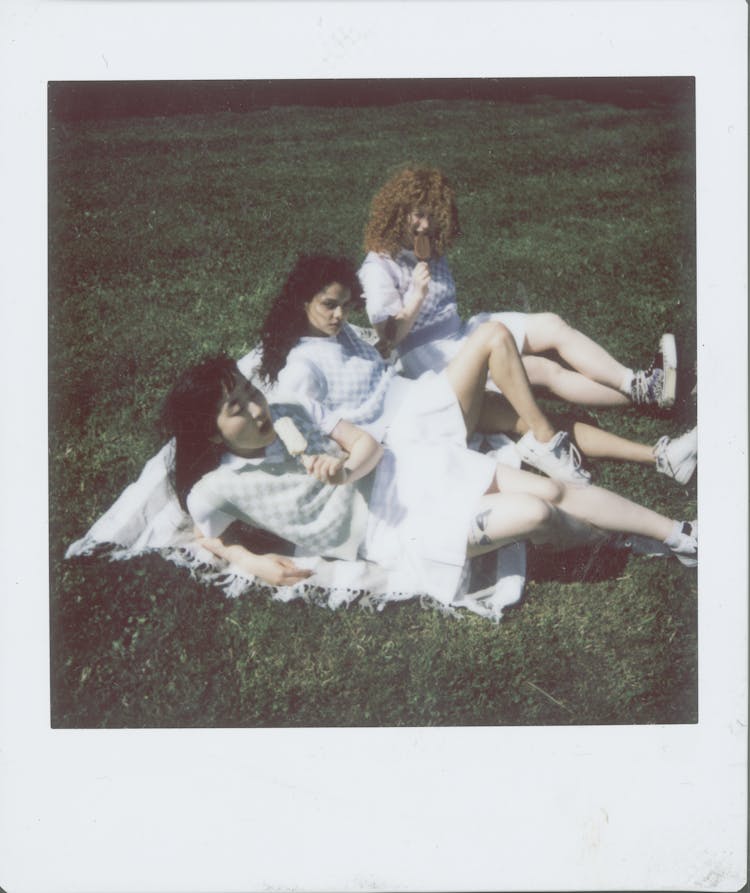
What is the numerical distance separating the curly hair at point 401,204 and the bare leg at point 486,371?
0.98ft

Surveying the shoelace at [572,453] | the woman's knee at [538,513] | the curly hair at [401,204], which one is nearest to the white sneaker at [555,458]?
the shoelace at [572,453]

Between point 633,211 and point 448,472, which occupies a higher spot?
point 633,211

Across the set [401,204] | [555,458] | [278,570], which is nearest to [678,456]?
[555,458]

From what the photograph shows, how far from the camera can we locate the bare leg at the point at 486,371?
236cm

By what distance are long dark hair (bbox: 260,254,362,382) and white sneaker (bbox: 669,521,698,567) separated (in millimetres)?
1002

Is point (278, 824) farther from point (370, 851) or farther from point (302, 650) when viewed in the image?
point (302, 650)

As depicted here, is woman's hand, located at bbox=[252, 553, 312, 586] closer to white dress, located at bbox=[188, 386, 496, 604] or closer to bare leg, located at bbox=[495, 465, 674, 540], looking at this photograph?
white dress, located at bbox=[188, 386, 496, 604]

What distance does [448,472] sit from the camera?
2.34m

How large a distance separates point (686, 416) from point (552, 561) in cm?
50

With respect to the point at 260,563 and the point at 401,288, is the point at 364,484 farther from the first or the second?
the point at 401,288

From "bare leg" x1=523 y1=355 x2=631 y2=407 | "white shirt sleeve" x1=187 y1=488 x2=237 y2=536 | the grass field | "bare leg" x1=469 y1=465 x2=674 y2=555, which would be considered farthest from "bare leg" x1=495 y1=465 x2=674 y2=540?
"white shirt sleeve" x1=187 y1=488 x2=237 y2=536

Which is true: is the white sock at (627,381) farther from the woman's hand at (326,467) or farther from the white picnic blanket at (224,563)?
the woman's hand at (326,467)

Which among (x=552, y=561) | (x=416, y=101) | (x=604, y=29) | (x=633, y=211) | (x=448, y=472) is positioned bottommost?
(x=552, y=561)

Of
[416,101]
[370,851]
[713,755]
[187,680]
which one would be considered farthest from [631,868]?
[416,101]
